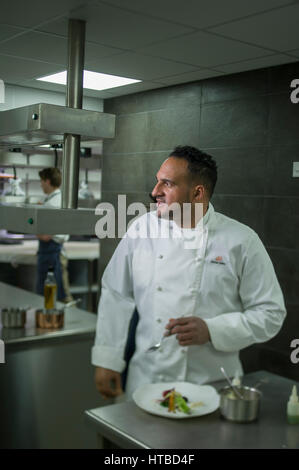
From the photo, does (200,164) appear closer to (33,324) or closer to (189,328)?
(189,328)

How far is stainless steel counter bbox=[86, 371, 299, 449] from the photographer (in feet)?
2.27

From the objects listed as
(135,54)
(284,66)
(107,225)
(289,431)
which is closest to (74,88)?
(135,54)

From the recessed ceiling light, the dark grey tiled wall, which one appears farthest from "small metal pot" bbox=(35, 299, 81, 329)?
the recessed ceiling light

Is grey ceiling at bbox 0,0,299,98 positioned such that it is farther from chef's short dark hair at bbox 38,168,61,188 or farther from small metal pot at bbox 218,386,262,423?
small metal pot at bbox 218,386,262,423

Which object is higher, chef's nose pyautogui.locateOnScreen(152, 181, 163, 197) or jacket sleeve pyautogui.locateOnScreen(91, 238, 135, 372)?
chef's nose pyautogui.locateOnScreen(152, 181, 163, 197)

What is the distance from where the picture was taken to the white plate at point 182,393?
753mm

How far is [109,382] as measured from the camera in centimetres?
90

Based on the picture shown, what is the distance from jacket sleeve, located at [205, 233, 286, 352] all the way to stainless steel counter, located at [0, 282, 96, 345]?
488 millimetres

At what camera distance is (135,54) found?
3.02ft

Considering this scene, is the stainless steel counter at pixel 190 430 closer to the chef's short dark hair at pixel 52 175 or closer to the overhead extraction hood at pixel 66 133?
the overhead extraction hood at pixel 66 133

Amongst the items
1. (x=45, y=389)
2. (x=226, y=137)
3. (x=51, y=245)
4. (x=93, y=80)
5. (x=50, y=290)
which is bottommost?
(x=45, y=389)

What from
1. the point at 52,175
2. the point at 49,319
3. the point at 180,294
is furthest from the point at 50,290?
the point at 180,294

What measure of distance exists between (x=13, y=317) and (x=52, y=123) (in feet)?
1.76

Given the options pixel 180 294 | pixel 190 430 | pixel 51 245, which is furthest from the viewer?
pixel 51 245
